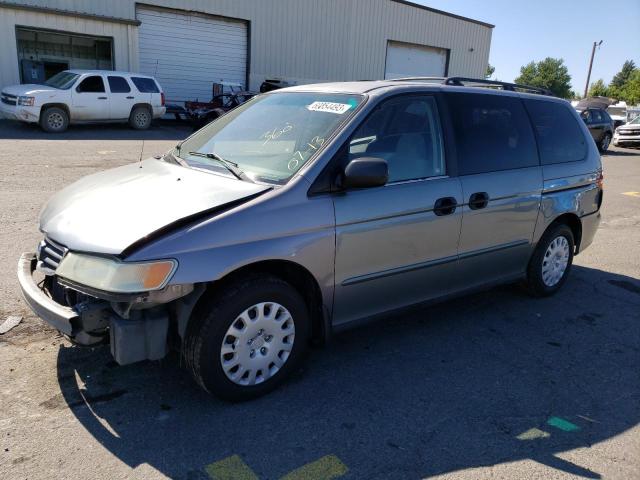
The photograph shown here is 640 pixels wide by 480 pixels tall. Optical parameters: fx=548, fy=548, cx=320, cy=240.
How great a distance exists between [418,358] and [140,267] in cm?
209

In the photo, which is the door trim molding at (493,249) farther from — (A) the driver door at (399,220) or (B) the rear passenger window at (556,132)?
(B) the rear passenger window at (556,132)

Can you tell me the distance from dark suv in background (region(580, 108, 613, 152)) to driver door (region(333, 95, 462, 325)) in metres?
20.1

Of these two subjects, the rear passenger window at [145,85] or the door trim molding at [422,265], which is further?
the rear passenger window at [145,85]

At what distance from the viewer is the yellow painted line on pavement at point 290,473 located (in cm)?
261

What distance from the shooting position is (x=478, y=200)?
4.10 metres

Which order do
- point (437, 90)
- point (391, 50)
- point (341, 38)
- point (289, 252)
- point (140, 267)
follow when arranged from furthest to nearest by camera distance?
point (391, 50), point (341, 38), point (437, 90), point (289, 252), point (140, 267)

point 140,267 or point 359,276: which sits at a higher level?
point 140,267

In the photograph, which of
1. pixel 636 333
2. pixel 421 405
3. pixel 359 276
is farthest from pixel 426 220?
pixel 636 333

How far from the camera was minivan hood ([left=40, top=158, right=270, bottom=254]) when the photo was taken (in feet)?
9.37

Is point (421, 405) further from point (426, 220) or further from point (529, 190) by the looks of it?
point (529, 190)

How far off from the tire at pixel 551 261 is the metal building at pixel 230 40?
62.4 feet

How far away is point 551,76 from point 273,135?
107 meters

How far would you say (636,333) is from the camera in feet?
14.9

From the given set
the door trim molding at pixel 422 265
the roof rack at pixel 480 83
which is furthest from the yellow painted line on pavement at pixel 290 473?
the roof rack at pixel 480 83
